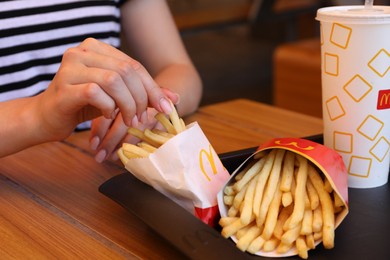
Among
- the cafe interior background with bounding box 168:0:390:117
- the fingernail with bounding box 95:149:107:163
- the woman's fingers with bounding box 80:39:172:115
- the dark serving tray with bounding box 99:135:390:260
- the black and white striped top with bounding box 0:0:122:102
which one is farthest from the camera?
the cafe interior background with bounding box 168:0:390:117

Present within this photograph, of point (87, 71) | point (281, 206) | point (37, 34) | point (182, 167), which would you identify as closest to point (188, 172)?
point (182, 167)

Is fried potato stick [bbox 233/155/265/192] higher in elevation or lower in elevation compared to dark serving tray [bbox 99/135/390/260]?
higher

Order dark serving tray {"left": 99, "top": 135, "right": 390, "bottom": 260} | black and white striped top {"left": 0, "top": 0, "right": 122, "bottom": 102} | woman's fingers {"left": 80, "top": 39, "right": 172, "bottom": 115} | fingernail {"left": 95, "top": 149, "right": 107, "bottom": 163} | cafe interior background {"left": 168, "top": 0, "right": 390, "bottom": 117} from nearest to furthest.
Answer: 1. dark serving tray {"left": 99, "top": 135, "right": 390, "bottom": 260}
2. woman's fingers {"left": 80, "top": 39, "right": 172, "bottom": 115}
3. fingernail {"left": 95, "top": 149, "right": 107, "bottom": 163}
4. black and white striped top {"left": 0, "top": 0, "right": 122, "bottom": 102}
5. cafe interior background {"left": 168, "top": 0, "right": 390, "bottom": 117}

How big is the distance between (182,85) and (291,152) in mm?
617

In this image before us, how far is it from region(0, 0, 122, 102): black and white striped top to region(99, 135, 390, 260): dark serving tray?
0.70m

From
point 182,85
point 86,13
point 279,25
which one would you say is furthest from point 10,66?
point 279,25

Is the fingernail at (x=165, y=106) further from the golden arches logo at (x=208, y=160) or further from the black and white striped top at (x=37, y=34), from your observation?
the black and white striped top at (x=37, y=34)

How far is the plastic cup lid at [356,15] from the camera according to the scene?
774 millimetres

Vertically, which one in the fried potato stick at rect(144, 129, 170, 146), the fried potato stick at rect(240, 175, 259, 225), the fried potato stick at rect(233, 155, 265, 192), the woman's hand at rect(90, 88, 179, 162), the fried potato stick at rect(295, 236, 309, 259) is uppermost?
the fried potato stick at rect(144, 129, 170, 146)

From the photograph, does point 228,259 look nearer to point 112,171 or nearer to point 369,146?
point 369,146

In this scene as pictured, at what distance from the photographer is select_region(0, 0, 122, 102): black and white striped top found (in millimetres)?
1399

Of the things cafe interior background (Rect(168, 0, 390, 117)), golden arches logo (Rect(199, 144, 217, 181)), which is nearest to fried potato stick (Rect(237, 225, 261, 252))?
golden arches logo (Rect(199, 144, 217, 181))

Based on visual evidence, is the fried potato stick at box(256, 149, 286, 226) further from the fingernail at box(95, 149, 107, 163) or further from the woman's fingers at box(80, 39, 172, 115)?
the fingernail at box(95, 149, 107, 163)

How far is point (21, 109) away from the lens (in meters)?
1.01
